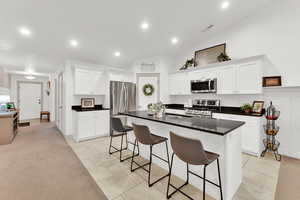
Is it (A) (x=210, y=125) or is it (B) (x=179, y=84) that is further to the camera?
(B) (x=179, y=84)

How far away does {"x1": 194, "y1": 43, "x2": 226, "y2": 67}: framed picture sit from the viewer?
391 centimetres

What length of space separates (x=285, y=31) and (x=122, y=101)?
468 centimetres

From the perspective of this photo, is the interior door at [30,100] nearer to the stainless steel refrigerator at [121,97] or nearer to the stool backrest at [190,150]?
the stainless steel refrigerator at [121,97]

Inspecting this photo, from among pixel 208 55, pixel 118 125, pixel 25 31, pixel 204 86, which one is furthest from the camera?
pixel 208 55

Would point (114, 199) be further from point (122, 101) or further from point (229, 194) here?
point (122, 101)

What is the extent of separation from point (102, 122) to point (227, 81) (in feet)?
Result: 13.0

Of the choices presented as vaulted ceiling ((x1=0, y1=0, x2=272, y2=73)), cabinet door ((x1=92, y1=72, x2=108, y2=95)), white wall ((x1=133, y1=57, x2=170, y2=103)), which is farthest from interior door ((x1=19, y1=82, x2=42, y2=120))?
white wall ((x1=133, y1=57, x2=170, y2=103))

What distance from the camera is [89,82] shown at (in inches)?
171

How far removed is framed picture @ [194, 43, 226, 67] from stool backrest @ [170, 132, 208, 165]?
338 centimetres

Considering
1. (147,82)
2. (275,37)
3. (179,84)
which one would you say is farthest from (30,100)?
(275,37)

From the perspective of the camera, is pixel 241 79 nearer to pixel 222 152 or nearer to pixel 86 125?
pixel 222 152

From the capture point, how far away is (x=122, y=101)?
4.66m

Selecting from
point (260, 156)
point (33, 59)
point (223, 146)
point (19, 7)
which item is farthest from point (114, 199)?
point (33, 59)

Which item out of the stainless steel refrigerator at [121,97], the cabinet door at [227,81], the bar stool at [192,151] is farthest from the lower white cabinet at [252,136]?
the stainless steel refrigerator at [121,97]
